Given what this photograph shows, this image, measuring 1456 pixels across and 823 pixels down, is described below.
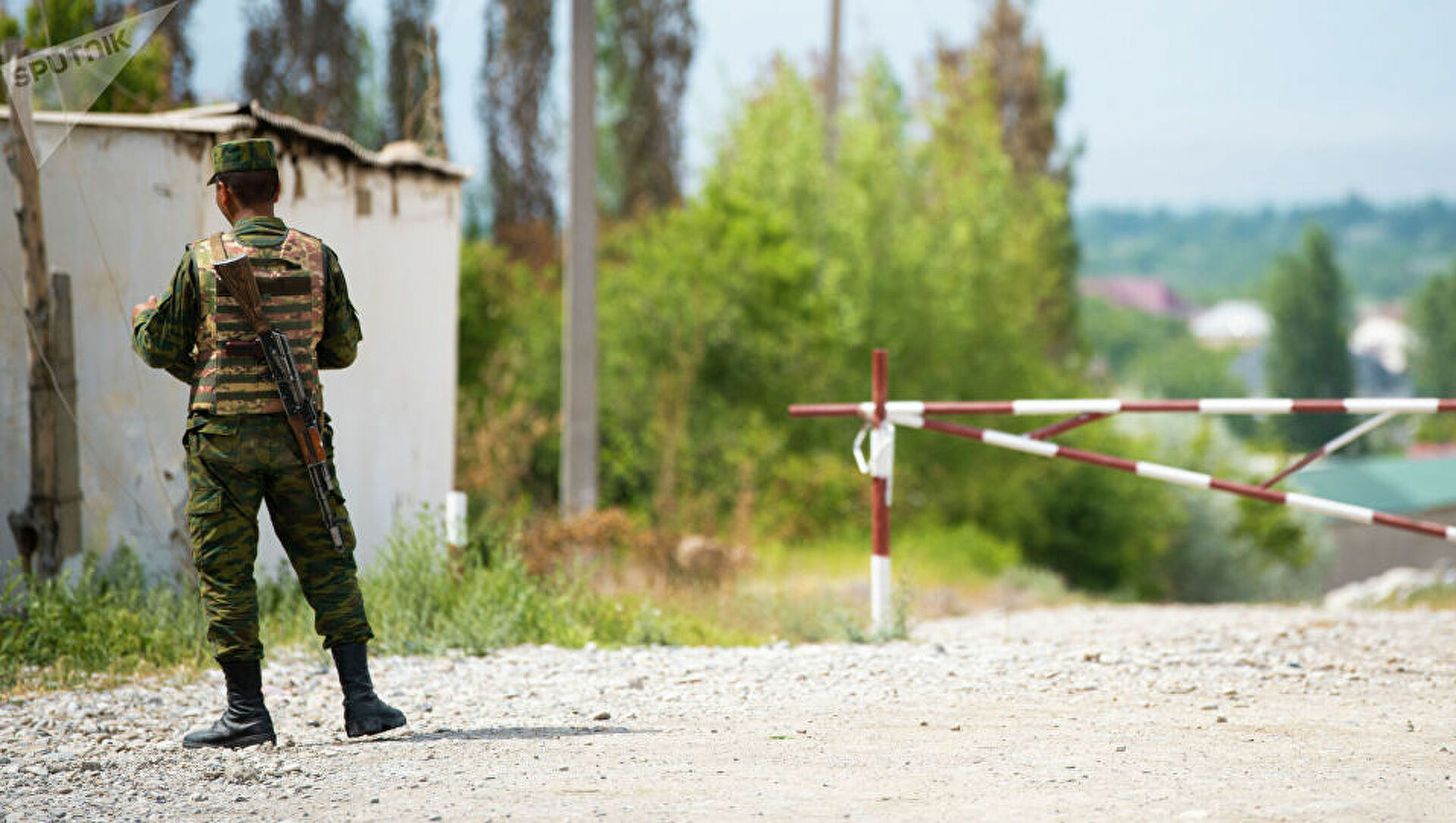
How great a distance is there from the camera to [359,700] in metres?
5.84

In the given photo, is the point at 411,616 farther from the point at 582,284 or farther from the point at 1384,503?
the point at 1384,503

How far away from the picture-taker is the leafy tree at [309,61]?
32344 millimetres

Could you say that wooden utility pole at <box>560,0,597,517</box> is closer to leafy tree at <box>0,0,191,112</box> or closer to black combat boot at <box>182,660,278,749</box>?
leafy tree at <box>0,0,191,112</box>

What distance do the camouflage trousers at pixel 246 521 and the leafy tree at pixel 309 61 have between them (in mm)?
26819

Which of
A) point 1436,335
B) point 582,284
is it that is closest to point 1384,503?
point 582,284

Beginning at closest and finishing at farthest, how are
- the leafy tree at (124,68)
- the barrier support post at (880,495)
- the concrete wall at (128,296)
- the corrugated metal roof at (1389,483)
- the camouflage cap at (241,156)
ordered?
the camouflage cap at (241,156) → the barrier support post at (880,495) → the concrete wall at (128,296) → the leafy tree at (124,68) → the corrugated metal roof at (1389,483)

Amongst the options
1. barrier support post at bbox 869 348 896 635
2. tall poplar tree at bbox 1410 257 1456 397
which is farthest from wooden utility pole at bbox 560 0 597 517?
tall poplar tree at bbox 1410 257 1456 397

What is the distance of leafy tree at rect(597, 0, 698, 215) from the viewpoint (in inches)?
1519

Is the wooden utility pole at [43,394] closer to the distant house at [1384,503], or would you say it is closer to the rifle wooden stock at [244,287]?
the rifle wooden stock at [244,287]

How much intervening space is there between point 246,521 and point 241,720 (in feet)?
2.19

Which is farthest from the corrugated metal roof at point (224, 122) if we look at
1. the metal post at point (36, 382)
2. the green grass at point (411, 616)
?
the green grass at point (411, 616)

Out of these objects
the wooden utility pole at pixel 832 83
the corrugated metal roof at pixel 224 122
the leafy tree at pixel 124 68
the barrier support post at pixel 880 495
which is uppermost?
the wooden utility pole at pixel 832 83

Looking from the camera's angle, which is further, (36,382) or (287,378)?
(36,382)

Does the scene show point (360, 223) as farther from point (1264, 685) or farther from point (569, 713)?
point (1264, 685)
